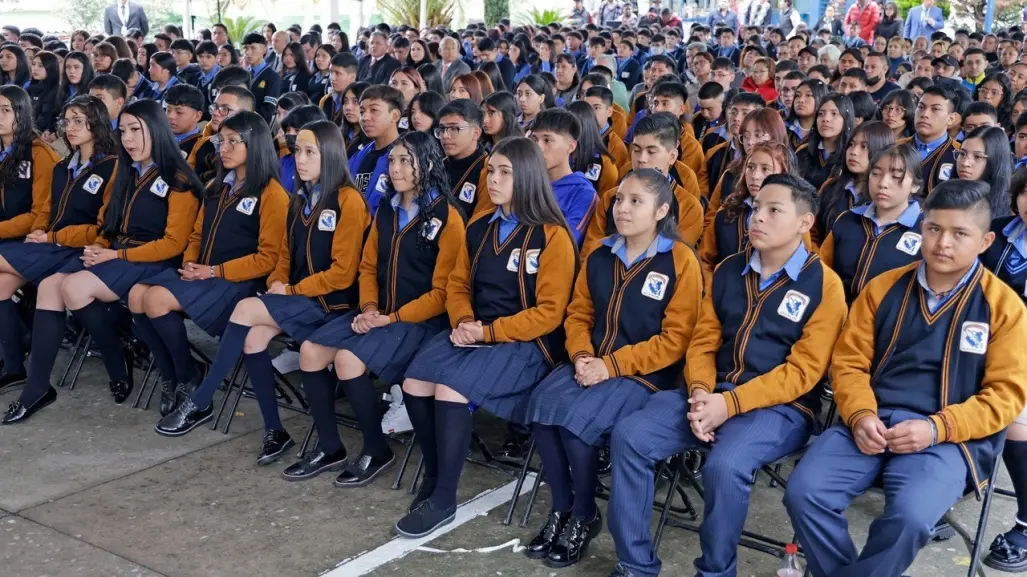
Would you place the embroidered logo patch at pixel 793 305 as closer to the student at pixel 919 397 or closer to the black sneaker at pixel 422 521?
the student at pixel 919 397

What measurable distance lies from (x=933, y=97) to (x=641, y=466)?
3.32 metres

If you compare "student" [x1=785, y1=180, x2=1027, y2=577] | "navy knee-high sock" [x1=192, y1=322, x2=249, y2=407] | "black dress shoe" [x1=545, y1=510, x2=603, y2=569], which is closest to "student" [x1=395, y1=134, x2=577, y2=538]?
"black dress shoe" [x1=545, y1=510, x2=603, y2=569]

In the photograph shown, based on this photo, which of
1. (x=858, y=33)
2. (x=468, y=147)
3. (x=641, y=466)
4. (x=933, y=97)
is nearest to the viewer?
(x=641, y=466)

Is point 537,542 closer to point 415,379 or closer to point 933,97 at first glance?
point 415,379

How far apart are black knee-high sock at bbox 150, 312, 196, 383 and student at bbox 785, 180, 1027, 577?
2.64 m

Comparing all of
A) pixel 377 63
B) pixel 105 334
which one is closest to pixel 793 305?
pixel 105 334

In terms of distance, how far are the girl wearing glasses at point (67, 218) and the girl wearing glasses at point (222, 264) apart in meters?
0.49

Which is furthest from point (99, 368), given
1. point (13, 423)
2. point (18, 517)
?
point (18, 517)

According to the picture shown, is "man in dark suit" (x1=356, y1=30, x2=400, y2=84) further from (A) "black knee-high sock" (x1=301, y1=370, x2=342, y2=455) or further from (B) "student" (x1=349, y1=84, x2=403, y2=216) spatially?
(A) "black knee-high sock" (x1=301, y1=370, x2=342, y2=455)

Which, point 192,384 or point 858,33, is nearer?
point 192,384

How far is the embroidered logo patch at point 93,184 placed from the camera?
15.6 ft

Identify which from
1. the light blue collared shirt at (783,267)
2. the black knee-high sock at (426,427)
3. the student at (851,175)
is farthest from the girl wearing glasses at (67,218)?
the student at (851,175)

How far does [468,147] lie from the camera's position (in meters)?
4.72

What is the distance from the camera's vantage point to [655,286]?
129 inches
